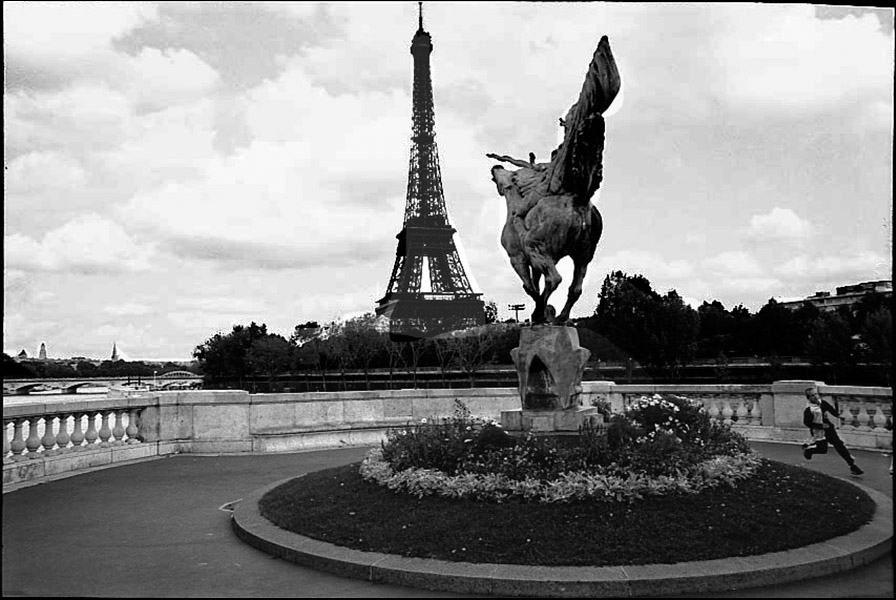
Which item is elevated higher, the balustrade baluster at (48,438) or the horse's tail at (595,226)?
the horse's tail at (595,226)

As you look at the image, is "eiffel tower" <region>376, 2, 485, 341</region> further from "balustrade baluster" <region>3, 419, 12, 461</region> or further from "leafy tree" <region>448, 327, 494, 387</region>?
"balustrade baluster" <region>3, 419, 12, 461</region>

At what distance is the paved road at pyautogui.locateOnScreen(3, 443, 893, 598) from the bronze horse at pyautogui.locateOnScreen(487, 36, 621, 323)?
5.20 m

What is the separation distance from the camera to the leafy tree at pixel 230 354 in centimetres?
8325

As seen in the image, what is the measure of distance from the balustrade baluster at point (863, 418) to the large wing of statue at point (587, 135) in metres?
8.89

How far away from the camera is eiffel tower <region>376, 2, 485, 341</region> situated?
62250 millimetres

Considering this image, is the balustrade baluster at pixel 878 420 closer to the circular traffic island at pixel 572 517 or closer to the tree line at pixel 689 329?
the circular traffic island at pixel 572 517

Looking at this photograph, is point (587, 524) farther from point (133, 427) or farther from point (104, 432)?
point (133, 427)

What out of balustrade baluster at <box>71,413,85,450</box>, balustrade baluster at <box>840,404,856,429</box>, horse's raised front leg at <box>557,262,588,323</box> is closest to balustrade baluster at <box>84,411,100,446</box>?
balustrade baluster at <box>71,413,85,450</box>

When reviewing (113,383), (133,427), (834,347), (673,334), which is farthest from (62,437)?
(113,383)

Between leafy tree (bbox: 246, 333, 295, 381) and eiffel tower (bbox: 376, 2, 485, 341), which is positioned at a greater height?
eiffel tower (bbox: 376, 2, 485, 341)

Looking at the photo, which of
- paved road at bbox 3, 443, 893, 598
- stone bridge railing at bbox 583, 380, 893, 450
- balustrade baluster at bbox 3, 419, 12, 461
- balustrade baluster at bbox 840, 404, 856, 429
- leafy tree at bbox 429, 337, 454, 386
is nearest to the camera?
paved road at bbox 3, 443, 893, 598

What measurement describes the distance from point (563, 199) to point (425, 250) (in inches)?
2086

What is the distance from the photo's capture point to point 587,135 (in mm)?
10414

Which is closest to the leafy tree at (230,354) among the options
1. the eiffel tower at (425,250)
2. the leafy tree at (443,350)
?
the leafy tree at (443,350)
